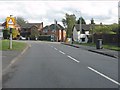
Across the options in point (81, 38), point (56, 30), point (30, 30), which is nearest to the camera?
point (81, 38)

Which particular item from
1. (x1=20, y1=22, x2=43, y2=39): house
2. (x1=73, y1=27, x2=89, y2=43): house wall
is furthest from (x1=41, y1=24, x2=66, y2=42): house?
(x1=73, y1=27, x2=89, y2=43): house wall

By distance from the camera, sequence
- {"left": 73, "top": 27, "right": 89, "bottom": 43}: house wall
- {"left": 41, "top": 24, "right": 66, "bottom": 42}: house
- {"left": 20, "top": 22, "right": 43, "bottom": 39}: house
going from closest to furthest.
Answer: {"left": 73, "top": 27, "right": 89, "bottom": 43}: house wall → {"left": 41, "top": 24, "right": 66, "bottom": 42}: house → {"left": 20, "top": 22, "right": 43, "bottom": 39}: house

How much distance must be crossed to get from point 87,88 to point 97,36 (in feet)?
191

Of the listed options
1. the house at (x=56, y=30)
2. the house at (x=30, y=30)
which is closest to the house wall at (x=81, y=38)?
the house at (x=56, y=30)

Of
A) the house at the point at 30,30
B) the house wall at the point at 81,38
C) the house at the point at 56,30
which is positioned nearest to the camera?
the house wall at the point at 81,38

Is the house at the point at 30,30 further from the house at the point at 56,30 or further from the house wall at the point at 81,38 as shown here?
the house wall at the point at 81,38

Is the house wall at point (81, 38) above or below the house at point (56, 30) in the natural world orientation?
below

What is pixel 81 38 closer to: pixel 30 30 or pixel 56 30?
pixel 56 30

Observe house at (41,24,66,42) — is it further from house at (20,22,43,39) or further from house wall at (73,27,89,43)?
house wall at (73,27,89,43)

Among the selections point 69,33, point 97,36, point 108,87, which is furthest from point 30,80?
point 69,33

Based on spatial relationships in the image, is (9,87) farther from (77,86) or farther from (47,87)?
(77,86)

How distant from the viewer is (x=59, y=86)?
389 inches

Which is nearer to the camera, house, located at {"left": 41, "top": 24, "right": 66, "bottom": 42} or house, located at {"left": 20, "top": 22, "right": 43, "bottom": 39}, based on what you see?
house, located at {"left": 41, "top": 24, "right": 66, "bottom": 42}

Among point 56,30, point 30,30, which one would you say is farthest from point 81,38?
point 30,30
